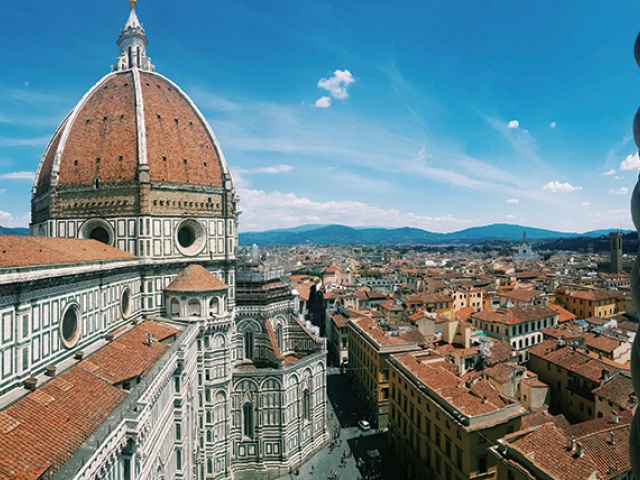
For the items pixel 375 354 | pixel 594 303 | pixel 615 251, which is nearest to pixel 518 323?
pixel 375 354

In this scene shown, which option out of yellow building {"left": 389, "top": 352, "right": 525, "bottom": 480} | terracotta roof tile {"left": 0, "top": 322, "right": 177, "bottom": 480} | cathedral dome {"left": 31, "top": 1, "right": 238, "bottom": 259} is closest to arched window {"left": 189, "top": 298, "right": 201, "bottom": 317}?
cathedral dome {"left": 31, "top": 1, "right": 238, "bottom": 259}

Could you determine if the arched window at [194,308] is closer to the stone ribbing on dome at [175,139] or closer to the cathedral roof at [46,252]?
the cathedral roof at [46,252]

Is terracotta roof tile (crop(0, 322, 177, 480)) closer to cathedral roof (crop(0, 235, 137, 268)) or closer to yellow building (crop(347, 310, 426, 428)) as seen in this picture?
cathedral roof (crop(0, 235, 137, 268))

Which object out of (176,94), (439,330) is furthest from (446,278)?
(176,94)

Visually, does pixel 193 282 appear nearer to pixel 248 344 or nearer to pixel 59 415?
pixel 248 344

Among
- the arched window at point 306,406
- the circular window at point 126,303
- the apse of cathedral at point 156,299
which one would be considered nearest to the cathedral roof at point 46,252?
the apse of cathedral at point 156,299

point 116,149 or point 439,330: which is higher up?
point 116,149

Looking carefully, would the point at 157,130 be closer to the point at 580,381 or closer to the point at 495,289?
the point at 580,381
